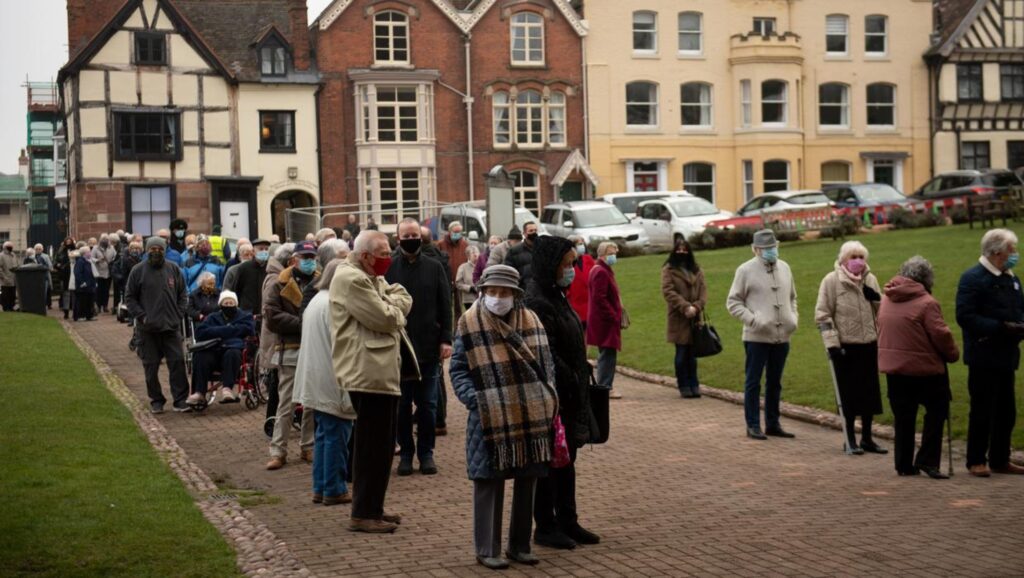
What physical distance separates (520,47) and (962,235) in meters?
21.5

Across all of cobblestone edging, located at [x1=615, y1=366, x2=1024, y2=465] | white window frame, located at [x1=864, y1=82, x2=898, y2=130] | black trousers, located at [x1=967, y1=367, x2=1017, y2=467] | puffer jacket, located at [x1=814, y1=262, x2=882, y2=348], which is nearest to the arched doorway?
white window frame, located at [x1=864, y1=82, x2=898, y2=130]

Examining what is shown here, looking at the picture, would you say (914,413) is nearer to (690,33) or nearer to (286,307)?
(286,307)

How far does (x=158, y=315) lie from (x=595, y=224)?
76.7ft

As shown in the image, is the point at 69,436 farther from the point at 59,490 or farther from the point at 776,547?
A: the point at 776,547

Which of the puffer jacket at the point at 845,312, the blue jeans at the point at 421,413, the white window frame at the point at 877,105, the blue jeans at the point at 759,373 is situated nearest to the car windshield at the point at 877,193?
the white window frame at the point at 877,105

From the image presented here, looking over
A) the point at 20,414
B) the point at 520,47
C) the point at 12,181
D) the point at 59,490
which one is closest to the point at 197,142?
the point at 520,47

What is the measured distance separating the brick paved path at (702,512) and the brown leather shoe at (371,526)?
8 cm

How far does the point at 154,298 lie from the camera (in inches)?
629

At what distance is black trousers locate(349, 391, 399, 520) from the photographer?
942cm

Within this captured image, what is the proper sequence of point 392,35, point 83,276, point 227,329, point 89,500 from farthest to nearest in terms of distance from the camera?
point 392,35 → point 83,276 → point 227,329 → point 89,500

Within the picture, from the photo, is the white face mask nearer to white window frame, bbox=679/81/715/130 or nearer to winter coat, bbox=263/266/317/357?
winter coat, bbox=263/266/317/357

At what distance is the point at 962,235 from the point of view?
110ft

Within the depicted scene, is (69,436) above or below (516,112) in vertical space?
below

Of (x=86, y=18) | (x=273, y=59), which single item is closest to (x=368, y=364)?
(x=273, y=59)
